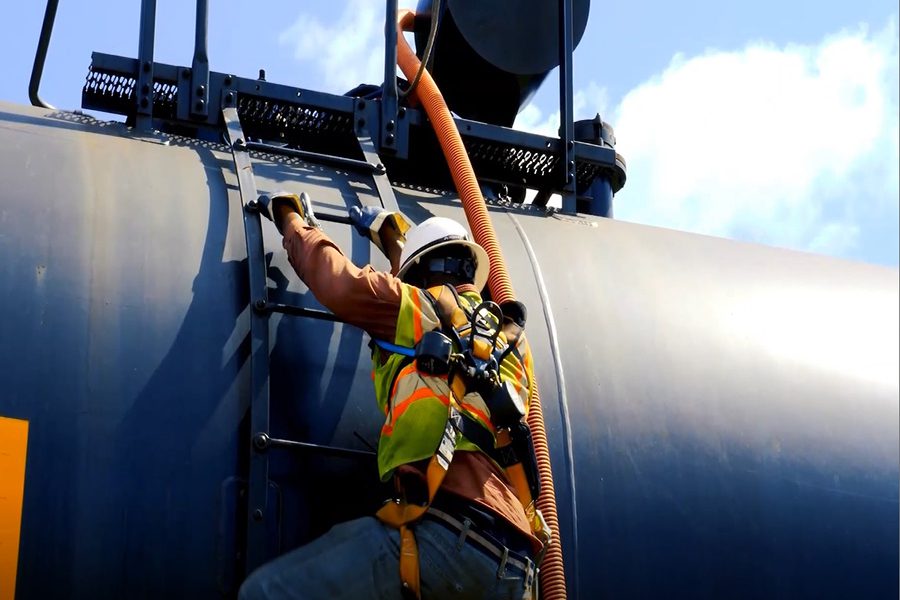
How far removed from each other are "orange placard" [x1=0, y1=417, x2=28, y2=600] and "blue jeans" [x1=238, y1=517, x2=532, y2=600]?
2.53 feet

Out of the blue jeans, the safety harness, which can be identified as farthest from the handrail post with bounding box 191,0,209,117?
the blue jeans

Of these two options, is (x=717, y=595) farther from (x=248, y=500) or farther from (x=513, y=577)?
(x=248, y=500)

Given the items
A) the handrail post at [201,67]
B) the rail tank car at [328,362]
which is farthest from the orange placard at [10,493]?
the handrail post at [201,67]

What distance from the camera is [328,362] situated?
475 centimetres

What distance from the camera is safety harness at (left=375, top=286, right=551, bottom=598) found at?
170 inches

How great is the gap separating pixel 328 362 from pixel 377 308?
357 millimetres

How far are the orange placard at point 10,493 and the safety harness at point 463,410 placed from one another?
121 cm

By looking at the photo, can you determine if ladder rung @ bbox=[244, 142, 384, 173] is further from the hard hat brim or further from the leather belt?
the leather belt

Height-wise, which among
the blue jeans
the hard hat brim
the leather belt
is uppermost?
the hard hat brim

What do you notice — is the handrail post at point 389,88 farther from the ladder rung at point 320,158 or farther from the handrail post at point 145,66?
the handrail post at point 145,66

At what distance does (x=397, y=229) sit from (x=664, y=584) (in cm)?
179

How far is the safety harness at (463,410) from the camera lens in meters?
4.32

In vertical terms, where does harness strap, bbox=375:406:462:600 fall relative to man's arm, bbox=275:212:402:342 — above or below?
below

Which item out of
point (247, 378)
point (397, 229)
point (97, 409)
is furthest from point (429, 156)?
point (97, 409)
